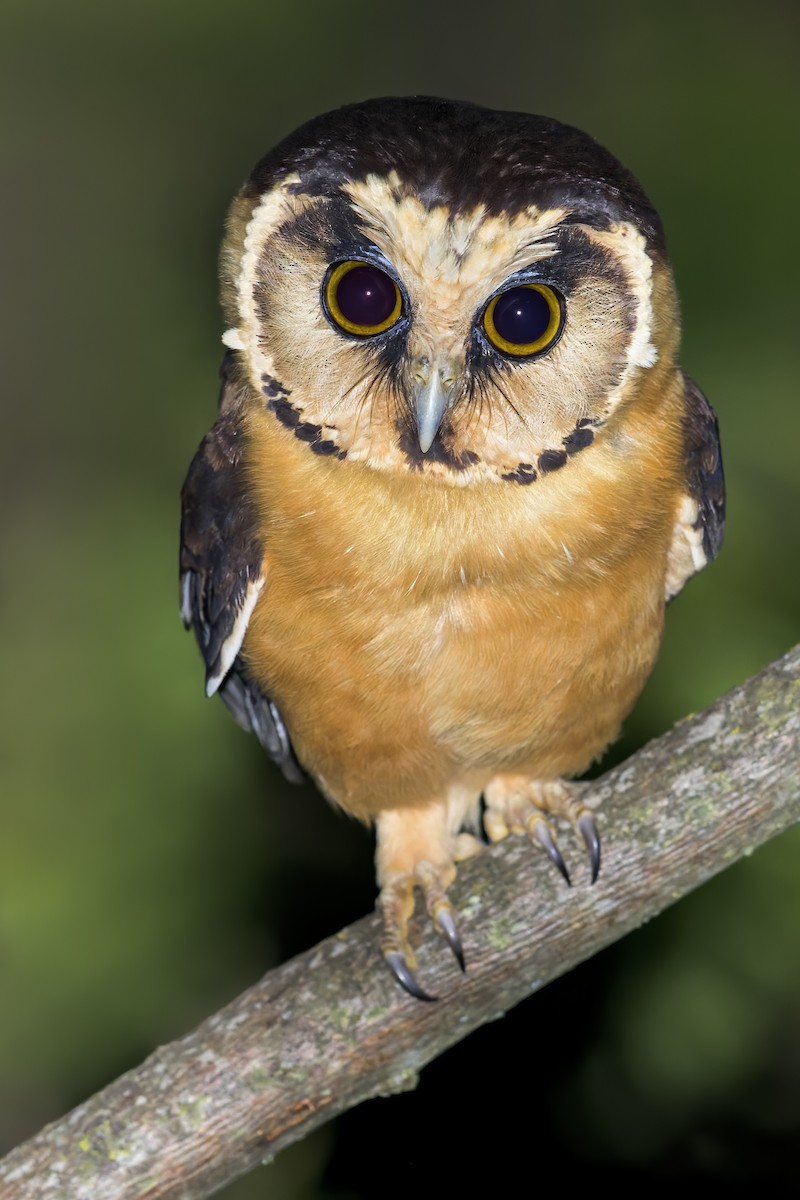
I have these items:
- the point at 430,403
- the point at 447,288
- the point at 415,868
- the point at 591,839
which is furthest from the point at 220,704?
the point at 447,288

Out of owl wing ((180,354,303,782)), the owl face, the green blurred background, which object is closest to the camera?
the owl face

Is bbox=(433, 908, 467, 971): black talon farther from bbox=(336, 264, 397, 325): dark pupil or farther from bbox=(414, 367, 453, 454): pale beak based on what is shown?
bbox=(336, 264, 397, 325): dark pupil

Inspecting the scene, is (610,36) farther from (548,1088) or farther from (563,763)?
(548,1088)

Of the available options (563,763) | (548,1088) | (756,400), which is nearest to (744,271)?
(756,400)

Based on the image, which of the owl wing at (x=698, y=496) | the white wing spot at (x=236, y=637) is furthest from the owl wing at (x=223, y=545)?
the owl wing at (x=698, y=496)

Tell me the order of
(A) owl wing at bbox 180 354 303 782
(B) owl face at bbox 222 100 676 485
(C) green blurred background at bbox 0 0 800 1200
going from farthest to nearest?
(C) green blurred background at bbox 0 0 800 1200 → (A) owl wing at bbox 180 354 303 782 → (B) owl face at bbox 222 100 676 485

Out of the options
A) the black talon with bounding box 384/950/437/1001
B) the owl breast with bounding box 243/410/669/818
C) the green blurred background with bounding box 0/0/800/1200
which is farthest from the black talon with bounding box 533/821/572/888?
the green blurred background with bounding box 0/0/800/1200

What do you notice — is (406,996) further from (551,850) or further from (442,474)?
(442,474)
